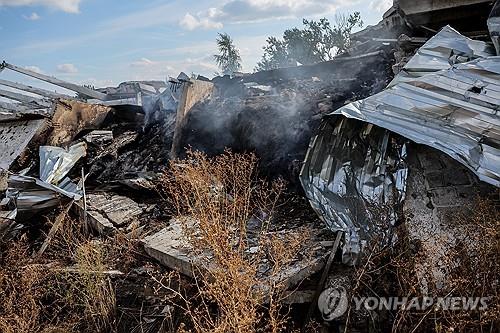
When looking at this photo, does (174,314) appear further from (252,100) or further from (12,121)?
(12,121)

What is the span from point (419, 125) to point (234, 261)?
1.87 metres

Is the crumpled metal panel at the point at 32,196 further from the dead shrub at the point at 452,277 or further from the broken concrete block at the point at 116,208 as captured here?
the dead shrub at the point at 452,277

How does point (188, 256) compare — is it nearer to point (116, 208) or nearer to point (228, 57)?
point (116, 208)

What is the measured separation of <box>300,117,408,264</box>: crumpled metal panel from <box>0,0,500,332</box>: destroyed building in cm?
1

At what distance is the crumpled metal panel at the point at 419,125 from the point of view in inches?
116

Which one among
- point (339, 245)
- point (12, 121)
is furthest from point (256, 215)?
point (12, 121)

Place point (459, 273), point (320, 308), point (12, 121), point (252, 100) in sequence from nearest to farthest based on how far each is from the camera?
point (459, 273)
point (320, 308)
point (252, 100)
point (12, 121)

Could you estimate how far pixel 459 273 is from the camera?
8.69 feet

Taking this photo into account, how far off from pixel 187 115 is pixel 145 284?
3.61 m

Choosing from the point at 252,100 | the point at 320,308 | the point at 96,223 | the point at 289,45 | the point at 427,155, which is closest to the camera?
the point at 320,308

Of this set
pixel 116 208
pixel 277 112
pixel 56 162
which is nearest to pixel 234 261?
pixel 116 208

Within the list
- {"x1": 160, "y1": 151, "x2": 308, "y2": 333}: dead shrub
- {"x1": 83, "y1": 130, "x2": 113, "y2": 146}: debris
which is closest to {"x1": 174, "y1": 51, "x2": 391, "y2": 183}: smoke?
{"x1": 160, "y1": 151, "x2": 308, "y2": 333}: dead shrub

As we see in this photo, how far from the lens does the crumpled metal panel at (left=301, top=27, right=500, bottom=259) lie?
295 cm

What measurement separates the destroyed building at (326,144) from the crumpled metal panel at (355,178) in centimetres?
1
